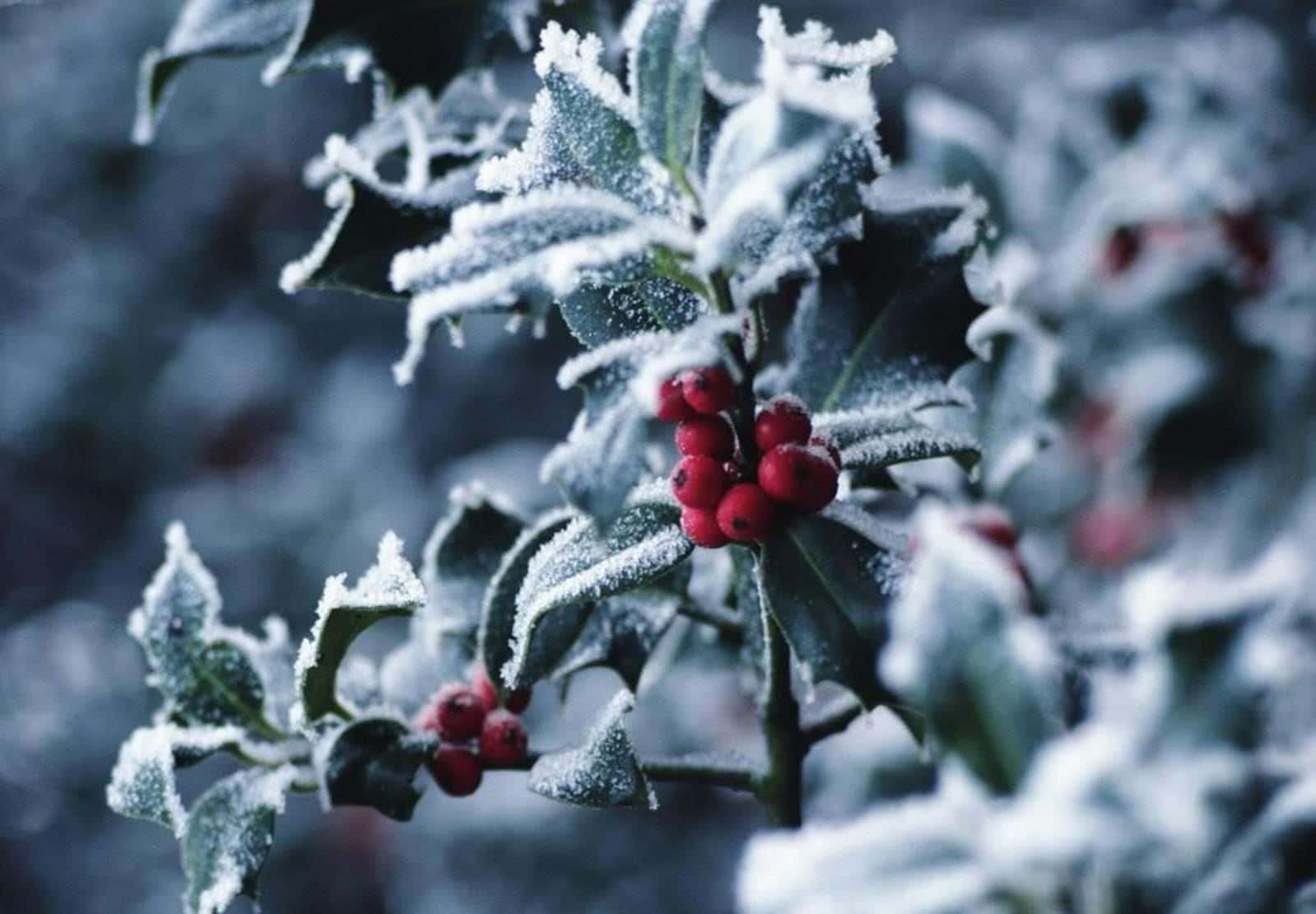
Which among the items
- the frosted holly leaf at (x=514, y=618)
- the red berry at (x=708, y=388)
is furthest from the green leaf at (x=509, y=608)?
the red berry at (x=708, y=388)

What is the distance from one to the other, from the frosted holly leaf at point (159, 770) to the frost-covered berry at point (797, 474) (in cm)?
45

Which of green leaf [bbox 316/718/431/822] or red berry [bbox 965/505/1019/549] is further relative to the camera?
red berry [bbox 965/505/1019/549]

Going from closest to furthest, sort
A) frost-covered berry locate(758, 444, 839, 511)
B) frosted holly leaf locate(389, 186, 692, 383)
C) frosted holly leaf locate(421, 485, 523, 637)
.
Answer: frosted holly leaf locate(389, 186, 692, 383) → frost-covered berry locate(758, 444, 839, 511) → frosted holly leaf locate(421, 485, 523, 637)

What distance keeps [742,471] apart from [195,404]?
294 cm

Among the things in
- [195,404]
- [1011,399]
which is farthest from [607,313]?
[195,404]

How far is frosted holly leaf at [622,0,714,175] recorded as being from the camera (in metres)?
0.83

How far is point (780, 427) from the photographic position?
0.87 m

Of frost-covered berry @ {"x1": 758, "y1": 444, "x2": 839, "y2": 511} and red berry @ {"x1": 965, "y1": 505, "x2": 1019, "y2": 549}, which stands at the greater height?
frost-covered berry @ {"x1": 758, "y1": 444, "x2": 839, "y2": 511}

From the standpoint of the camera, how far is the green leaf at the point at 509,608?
3.44 ft

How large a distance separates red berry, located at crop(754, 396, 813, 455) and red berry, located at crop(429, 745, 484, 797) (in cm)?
35

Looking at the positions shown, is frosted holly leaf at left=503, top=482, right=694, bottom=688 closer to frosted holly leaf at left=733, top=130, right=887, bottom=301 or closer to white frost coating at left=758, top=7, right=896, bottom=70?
frosted holly leaf at left=733, top=130, right=887, bottom=301

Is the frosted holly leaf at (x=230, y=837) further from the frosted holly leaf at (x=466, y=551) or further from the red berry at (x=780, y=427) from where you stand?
the red berry at (x=780, y=427)

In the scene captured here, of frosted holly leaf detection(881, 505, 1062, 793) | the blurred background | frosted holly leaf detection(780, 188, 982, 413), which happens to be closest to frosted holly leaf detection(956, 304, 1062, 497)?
frosted holly leaf detection(780, 188, 982, 413)

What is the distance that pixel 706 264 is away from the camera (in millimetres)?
755
